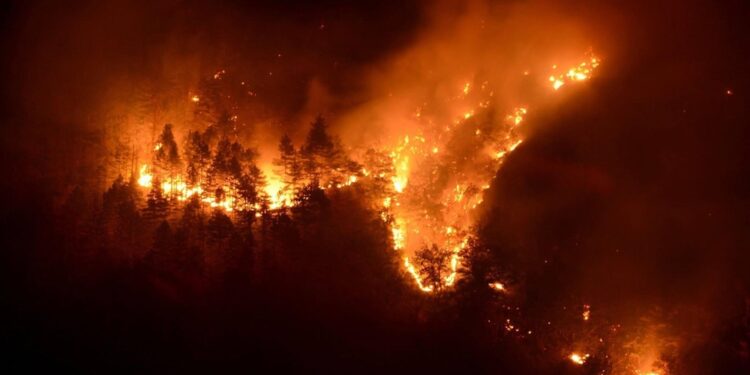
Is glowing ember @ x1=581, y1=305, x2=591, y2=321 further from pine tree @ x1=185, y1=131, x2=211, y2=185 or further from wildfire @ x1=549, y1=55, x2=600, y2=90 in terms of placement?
pine tree @ x1=185, y1=131, x2=211, y2=185

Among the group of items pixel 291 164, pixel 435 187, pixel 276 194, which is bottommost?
pixel 435 187

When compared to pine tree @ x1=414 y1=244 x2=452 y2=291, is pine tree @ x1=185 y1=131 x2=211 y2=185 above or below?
above

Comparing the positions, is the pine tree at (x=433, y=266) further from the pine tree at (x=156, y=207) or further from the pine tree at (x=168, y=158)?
the pine tree at (x=168, y=158)

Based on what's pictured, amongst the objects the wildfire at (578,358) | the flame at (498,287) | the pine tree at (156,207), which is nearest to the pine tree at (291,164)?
the pine tree at (156,207)

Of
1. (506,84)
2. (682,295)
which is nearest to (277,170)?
(506,84)

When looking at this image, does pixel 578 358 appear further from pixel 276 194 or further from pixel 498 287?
pixel 276 194

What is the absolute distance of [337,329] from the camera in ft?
134

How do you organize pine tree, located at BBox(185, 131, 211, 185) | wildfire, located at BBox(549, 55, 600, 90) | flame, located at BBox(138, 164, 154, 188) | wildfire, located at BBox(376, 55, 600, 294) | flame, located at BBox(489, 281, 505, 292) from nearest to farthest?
flame, located at BBox(489, 281, 505, 292) → wildfire, located at BBox(376, 55, 600, 294) → pine tree, located at BBox(185, 131, 211, 185) → flame, located at BBox(138, 164, 154, 188) → wildfire, located at BBox(549, 55, 600, 90)

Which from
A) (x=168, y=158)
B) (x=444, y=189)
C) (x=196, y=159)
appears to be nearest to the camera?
(x=196, y=159)

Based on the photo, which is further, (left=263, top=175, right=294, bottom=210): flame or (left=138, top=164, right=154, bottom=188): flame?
(left=138, top=164, right=154, bottom=188): flame

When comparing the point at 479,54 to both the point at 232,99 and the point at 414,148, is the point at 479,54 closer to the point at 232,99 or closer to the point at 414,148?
the point at 414,148

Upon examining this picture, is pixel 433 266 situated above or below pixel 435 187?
below

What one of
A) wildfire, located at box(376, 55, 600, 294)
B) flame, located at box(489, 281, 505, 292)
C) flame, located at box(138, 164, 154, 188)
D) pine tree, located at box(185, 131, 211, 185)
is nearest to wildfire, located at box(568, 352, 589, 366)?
flame, located at box(489, 281, 505, 292)

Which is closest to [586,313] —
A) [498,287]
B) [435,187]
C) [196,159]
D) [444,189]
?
[498,287]
